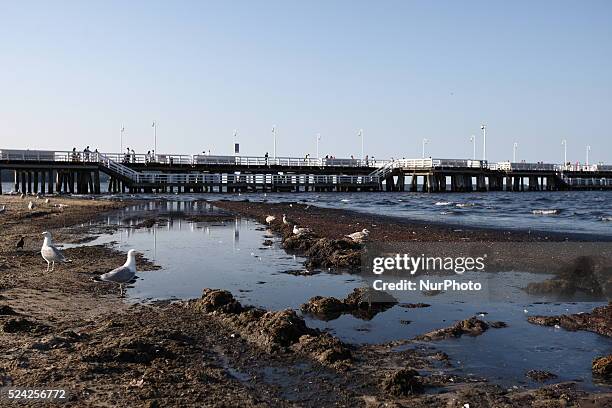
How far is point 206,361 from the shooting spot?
232 inches

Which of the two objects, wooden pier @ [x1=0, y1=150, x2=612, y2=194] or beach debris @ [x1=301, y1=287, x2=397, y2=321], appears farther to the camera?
wooden pier @ [x1=0, y1=150, x2=612, y2=194]

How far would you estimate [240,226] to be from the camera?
21.6 m

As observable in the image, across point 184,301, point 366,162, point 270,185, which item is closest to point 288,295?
point 184,301

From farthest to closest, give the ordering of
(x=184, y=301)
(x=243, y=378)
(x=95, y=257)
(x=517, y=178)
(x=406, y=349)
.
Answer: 1. (x=517, y=178)
2. (x=95, y=257)
3. (x=184, y=301)
4. (x=406, y=349)
5. (x=243, y=378)

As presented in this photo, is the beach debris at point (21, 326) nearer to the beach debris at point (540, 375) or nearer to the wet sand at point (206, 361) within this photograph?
the wet sand at point (206, 361)

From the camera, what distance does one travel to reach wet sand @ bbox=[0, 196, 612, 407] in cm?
495

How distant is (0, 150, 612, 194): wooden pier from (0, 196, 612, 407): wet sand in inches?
1843

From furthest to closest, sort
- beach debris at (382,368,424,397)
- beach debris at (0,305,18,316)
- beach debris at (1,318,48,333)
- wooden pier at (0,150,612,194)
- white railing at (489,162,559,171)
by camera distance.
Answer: white railing at (489,162,559,171) < wooden pier at (0,150,612,194) < beach debris at (0,305,18,316) < beach debris at (1,318,48,333) < beach debris at (382,368,424,397)

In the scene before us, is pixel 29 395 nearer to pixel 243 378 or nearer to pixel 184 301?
pixel 243 378

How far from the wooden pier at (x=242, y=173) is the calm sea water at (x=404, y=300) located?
39895 mm

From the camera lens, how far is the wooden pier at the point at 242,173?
5269 cm

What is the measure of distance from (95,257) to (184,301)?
504 cm

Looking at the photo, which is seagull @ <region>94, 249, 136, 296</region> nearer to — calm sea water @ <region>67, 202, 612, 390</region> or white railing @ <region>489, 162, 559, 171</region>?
calm sea water @ <region>67, 202, 612, 390</region>

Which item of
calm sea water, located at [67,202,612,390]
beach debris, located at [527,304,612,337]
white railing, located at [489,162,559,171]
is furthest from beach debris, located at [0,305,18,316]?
white railing, located at [489,162,559,171]
